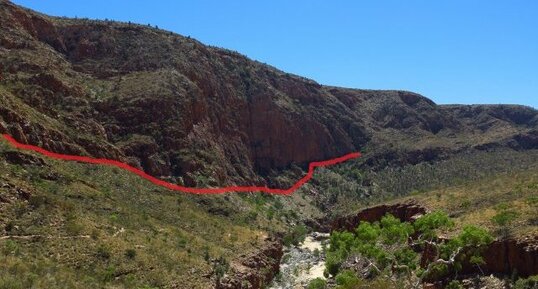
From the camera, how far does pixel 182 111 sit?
3135 inches

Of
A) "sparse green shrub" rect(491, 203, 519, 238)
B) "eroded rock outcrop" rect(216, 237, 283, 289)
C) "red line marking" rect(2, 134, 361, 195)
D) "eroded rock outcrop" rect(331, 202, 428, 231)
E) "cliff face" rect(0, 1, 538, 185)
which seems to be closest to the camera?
"sparse green shrub" rect(491, 203, 519, 238)

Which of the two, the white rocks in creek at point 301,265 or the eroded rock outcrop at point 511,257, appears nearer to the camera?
the eroded rock outcrop at point 511,257

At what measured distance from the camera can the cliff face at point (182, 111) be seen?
64688 mm

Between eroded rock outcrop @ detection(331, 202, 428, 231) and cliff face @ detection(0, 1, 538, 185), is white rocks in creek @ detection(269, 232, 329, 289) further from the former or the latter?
cliff face @ detection(0, 1, 538, 185)

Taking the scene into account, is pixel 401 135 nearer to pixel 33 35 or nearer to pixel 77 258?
pixel 33 35

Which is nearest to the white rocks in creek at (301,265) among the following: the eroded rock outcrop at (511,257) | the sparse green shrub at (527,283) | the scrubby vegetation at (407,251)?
the scrubby vegetation at (407,251)

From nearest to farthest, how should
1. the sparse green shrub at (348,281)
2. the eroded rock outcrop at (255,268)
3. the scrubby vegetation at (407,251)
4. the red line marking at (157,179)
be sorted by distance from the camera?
the scrubby vegetation at (407,251)
the sparse green shrub at (348,281)
the eroded rock outcrop at (255,268)
the red line marking at (157,179)

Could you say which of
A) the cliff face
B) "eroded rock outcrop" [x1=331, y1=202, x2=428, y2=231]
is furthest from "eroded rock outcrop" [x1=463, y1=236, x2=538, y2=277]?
the cliff face

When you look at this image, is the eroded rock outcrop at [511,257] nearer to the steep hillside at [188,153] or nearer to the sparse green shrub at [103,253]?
the steep hillside at [188,153]

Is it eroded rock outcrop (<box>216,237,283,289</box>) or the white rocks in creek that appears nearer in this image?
eroded rock outcrop (<box>216,237,283,289</box>)

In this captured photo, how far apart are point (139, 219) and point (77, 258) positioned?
12.0 m

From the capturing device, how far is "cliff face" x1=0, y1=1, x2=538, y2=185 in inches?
2547

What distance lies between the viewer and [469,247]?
34.9m

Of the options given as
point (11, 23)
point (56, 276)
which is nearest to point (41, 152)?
point (56, 276)
